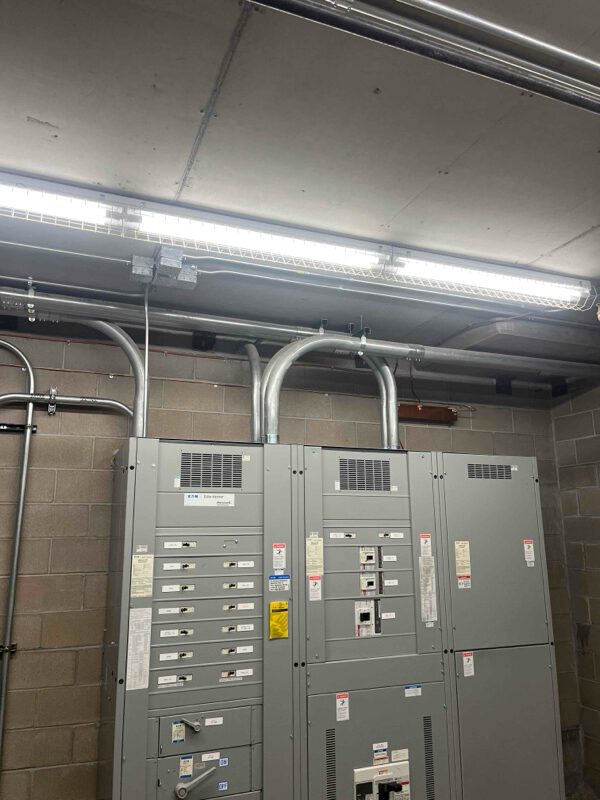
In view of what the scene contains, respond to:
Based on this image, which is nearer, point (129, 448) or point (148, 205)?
point (148, 205)

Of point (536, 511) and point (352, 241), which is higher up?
point (352, 241)

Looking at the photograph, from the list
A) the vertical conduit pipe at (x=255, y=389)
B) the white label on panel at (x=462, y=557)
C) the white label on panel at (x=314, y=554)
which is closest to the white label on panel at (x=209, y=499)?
the white label on panel at (x=314, y=554)

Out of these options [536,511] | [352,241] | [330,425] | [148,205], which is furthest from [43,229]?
[536,511]

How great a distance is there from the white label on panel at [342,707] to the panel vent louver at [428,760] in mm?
391

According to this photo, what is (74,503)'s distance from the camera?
2.90m

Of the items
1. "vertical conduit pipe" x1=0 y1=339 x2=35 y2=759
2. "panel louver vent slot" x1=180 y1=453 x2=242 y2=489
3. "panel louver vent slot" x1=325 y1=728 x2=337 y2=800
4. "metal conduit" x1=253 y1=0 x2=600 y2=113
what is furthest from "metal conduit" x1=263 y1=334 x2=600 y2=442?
"metal conduit" x1=253 y1=0 x2=600 y2=113

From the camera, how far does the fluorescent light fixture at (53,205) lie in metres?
2.01

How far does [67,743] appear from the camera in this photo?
106 inches

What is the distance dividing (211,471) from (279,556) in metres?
0.49

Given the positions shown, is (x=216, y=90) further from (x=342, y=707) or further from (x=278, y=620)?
(x=342, y=707)

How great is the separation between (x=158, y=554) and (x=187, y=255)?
1.25m

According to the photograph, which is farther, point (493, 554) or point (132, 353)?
point (493, 554)

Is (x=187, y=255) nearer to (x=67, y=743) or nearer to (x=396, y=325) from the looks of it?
(x=396, y=325)

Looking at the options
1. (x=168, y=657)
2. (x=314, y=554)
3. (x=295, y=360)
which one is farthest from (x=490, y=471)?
(x=168, y=657)
